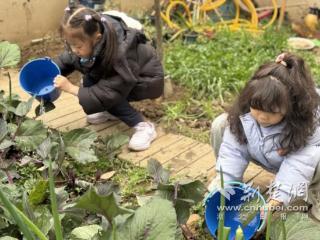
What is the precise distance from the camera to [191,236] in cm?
191

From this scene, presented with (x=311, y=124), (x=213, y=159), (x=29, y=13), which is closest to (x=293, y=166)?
(x=311, y=124)

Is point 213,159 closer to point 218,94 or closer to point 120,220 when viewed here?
point 218,94

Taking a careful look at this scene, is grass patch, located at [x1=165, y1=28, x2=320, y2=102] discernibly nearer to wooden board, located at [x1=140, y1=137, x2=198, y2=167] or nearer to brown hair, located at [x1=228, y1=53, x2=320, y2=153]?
wooden board, located at [x1=140, y1=137, x2=198, y2=167]

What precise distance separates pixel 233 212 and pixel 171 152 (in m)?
0.78

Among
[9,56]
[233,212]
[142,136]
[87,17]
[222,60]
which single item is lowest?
[222,60]

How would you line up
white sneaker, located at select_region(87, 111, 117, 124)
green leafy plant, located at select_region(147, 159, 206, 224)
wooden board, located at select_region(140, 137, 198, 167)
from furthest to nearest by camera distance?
white sneaker, located at select_region(87, 111, 117, 124) → wooden board, located at select_region(140, 137, 198, 167) → green leafy plant, located at select_region(147, 159, 206, 224)

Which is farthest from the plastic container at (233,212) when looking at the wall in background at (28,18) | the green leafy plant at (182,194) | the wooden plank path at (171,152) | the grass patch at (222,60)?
the wall in background at (28,18)

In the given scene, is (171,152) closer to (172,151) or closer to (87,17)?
(172,151)

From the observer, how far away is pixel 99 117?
9.69ft

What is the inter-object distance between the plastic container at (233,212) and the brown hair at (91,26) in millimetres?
980

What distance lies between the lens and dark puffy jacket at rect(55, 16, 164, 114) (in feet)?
8.45

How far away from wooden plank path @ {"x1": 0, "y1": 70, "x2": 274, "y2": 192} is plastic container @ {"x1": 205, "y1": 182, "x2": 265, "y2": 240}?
16.7 inches

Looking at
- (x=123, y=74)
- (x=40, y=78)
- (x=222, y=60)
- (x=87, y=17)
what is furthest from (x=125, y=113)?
(x=222, y=60)

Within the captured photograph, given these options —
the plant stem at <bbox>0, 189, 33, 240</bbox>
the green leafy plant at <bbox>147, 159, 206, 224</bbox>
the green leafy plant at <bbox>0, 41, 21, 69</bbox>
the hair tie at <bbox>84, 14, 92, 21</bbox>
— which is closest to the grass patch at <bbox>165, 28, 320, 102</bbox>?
the hair tie at <bbox>84, 14, 92, 21</bbox>
